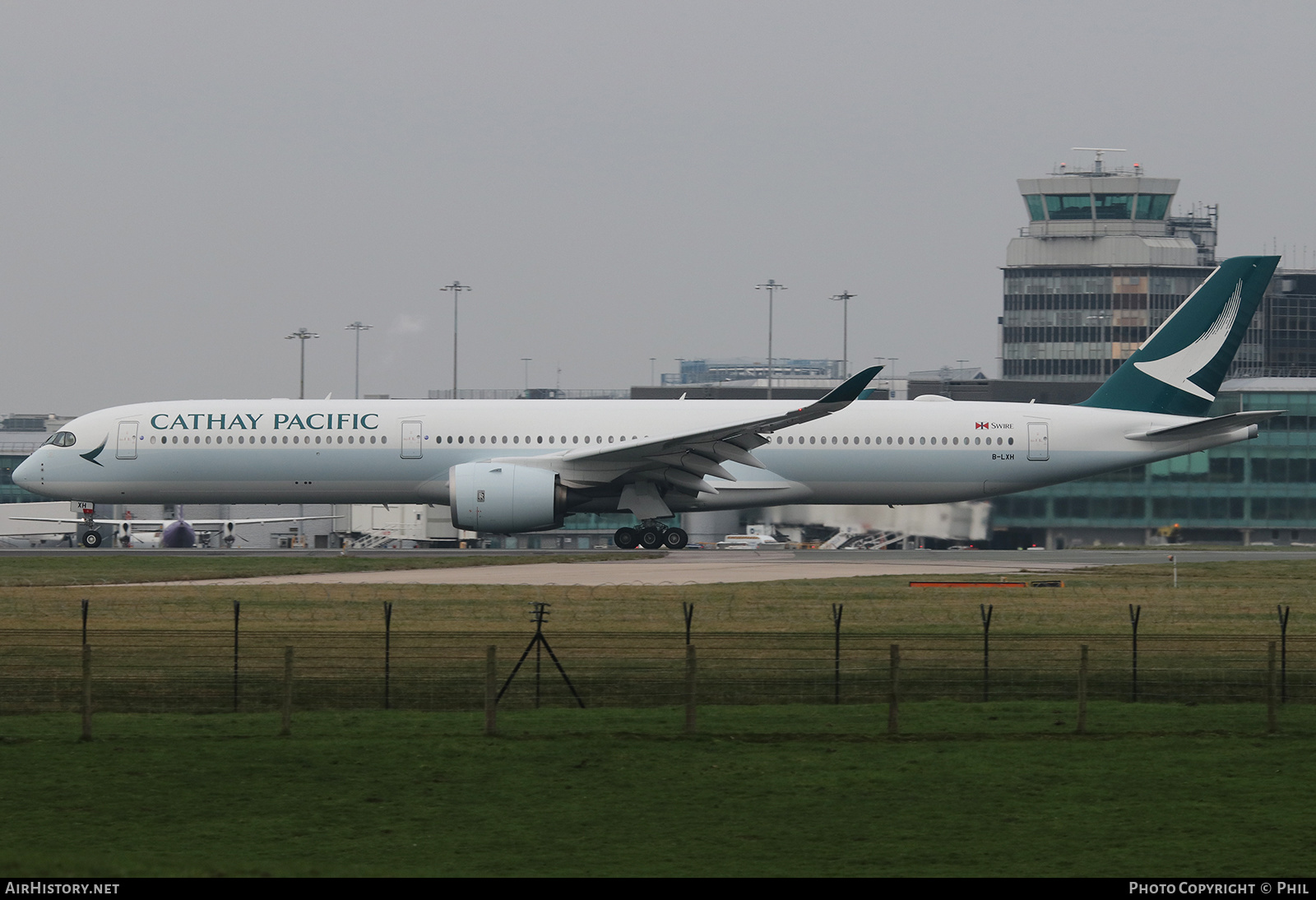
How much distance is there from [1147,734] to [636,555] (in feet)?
87.8

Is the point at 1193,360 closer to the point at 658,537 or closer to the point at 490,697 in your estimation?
the point at 658,537

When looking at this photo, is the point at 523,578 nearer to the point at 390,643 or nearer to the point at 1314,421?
the point at 390,643

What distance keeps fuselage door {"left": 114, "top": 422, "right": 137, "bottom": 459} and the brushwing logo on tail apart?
29.2 metres

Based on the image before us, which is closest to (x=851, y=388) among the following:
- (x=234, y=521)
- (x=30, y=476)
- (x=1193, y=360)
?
(x=1193, y=360)

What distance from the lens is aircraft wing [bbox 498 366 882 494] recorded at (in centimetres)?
4066

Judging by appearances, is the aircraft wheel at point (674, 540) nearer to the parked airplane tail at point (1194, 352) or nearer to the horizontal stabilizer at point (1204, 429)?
the parked airplane tail at point (1194, 352)

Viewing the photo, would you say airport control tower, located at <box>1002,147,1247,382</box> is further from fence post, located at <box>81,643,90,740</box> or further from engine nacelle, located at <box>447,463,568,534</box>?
fence post, located at <box>81,643,90,740</box>

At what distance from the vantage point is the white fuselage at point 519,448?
142ft

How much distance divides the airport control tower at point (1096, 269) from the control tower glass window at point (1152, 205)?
0.26 ft

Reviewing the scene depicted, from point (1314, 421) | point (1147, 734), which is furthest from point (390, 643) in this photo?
point (1314, 421)

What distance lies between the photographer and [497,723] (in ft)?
53.4

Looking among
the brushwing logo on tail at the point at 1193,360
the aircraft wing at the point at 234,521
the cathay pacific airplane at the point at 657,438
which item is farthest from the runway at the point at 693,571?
the aircraft wing at the point at 234,521

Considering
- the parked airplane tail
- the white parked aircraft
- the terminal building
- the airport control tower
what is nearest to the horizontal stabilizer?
the parked airplane tail

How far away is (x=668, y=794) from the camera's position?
13.4 m
